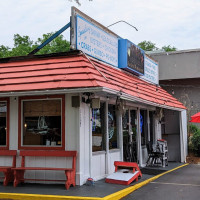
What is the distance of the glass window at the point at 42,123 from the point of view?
9.12 metres

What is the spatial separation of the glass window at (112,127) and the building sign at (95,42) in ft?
5.64

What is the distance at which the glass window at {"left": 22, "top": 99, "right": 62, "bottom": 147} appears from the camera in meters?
9.12

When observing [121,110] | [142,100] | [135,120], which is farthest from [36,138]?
[135,120]

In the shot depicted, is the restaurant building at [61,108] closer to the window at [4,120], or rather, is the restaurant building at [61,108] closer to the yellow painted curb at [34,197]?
the window at [4,120]

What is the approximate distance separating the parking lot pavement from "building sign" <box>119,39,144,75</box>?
431 cm

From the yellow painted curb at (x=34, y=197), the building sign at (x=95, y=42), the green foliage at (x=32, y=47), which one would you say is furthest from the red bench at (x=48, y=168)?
the green foliage at (x=32, y=47)

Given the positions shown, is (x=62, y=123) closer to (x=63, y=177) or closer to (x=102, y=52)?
(x=63, y=177)

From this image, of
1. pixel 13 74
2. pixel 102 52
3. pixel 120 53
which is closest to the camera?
pixel 13 74

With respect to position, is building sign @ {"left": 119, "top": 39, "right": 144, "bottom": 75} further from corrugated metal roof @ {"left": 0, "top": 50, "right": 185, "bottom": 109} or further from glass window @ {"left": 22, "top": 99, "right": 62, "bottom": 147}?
glass window @ {"left": 22, "top": 99, "right": 62, "bottom": 147}

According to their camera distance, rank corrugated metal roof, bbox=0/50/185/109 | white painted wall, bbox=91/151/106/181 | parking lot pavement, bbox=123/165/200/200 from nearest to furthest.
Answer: parking lot pavement, bbox=123/165/200/200, corrugated metal roof, bbox=0/50/185/109, white painted wall, bbox=91/151/106/181

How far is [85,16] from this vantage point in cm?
1031

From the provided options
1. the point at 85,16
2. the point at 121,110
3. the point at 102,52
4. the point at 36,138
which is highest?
the point at 85,16

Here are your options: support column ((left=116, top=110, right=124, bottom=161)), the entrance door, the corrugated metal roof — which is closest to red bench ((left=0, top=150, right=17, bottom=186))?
the corrugated metal roof

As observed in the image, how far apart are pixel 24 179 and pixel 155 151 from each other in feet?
20.4
